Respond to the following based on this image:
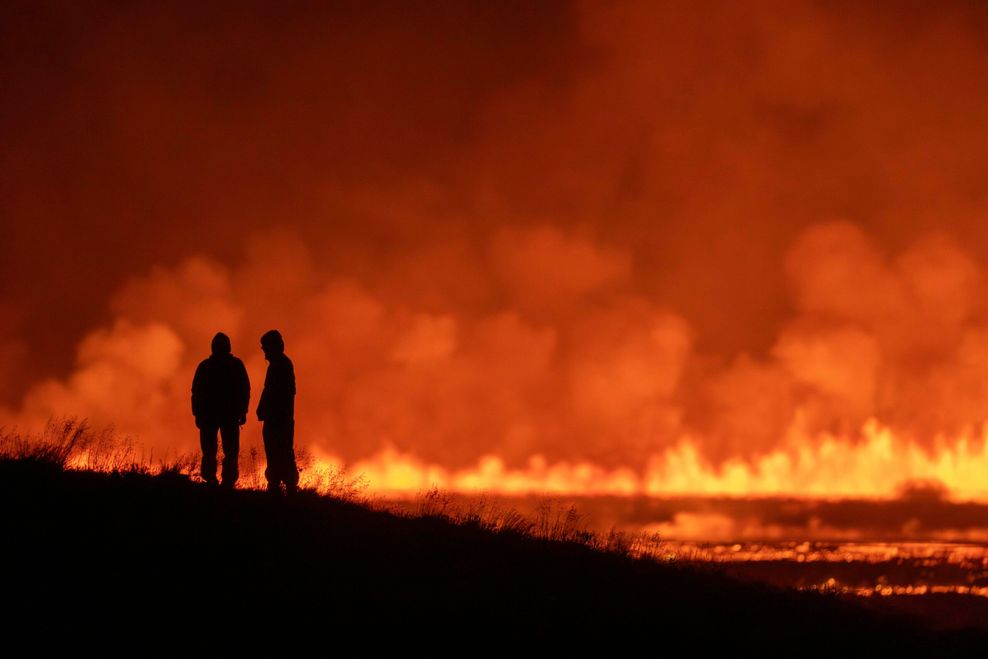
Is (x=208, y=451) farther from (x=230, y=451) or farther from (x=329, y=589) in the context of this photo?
(x=329, y=589)

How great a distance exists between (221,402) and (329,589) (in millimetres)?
6561

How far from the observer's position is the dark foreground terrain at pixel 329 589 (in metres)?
11.1

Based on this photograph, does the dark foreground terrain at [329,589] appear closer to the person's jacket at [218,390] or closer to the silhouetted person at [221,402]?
the silhouetted person at [221,402]

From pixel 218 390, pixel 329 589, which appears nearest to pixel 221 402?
pixel 218 390

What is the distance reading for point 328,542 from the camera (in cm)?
1462

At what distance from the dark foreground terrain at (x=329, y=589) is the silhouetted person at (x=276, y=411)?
69 centimetres

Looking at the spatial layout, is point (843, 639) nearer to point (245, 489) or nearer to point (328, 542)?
point (328, 542)

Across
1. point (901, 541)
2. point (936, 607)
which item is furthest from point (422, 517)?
point (901, 541)

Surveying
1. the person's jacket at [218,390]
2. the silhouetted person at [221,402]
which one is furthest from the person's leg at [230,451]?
the person's jacket at [218,390]

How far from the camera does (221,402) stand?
17875 millimetres

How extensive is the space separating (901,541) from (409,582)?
96.7 metres

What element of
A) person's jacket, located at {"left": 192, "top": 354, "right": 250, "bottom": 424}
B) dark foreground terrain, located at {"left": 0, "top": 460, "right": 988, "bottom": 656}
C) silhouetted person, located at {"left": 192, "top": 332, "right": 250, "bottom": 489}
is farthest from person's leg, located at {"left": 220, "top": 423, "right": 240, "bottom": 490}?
dark foreground terrain, located at {"left": 0, "top": 460, "right": 988, "bottom": 656}

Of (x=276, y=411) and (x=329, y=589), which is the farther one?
(x=276, y=411)

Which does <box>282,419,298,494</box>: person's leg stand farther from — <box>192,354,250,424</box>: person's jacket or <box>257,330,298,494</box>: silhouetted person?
<box>192,354,250,424</box>: person's jacket
